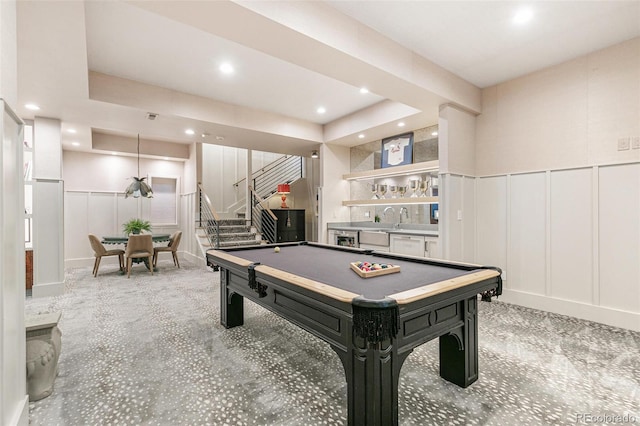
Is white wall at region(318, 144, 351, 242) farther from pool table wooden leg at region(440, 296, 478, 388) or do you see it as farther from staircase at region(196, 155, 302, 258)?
pool table wooden leg at region(440, 296, 478, 388)

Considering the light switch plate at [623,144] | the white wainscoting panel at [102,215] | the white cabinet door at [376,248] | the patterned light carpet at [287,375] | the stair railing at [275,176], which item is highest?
the stair railing at [275,176]

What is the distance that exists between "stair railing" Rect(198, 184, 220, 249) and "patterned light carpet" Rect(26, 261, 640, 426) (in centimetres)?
319

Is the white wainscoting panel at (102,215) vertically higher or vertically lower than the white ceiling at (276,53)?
lower

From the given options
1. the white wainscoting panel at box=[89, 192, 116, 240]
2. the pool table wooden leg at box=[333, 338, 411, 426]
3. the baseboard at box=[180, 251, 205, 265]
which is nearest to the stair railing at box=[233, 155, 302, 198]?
the baseboard at box=[180, 251, 205, 265]

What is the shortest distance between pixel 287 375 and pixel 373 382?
95 centimetres

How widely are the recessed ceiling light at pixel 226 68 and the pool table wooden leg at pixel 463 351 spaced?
351 cm

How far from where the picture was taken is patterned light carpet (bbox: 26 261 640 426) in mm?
1801

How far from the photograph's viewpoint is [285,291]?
199 centimetres

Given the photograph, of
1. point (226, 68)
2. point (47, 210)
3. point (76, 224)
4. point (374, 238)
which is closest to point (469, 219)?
point (374, 238)

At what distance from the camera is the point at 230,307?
10.4 feet

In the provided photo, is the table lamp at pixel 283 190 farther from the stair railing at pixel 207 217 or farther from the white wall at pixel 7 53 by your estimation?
the white wall at pixel 7 53

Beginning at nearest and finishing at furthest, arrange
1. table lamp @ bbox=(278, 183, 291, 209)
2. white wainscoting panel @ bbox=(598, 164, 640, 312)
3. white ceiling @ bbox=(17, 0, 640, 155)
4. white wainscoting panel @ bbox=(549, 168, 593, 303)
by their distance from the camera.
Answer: white ceiling @ bbox=(17, 0, 640, 155) → white wainscoting panel @ bbox=(598, 164, 640, 312) → white wainscoting panel @ bbox=(549, 168, 593, 303) → table lamp @ bbox=(278, 183, 291, 209)

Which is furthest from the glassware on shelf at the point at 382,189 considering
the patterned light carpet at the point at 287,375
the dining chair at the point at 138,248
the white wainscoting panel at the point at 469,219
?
the dining chair at the point at 138,248

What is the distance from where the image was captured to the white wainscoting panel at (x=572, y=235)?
337 cm
